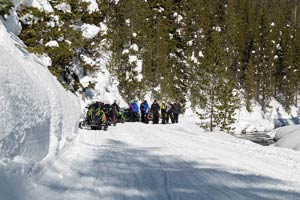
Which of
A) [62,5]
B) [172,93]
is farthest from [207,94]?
[172,93]

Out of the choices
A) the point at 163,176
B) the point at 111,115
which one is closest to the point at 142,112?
the point at 111,115

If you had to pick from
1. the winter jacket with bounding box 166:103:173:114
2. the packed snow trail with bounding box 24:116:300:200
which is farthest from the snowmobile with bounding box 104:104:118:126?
the packed snow trail with bounding box 24:116:300:200

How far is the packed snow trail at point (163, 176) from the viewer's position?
19.1ft

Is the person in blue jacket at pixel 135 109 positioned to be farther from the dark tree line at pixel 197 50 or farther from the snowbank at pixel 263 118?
the snowbank at pixel 263 118

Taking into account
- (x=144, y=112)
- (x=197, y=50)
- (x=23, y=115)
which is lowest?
(x=23, y=115)

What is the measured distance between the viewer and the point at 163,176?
716 centimetres

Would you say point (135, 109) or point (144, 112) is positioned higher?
point (135, 109)

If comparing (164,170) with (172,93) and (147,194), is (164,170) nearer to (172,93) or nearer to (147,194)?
(147,194)

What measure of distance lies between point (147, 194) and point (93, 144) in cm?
605

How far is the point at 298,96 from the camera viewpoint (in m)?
72.2

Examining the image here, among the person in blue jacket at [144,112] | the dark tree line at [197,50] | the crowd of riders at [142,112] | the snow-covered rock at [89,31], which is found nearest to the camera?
the crowd of riders at [142,112]

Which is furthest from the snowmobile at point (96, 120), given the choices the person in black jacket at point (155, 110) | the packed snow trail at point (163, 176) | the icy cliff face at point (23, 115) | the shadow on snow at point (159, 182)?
the icy cliff face at point (23, 115)

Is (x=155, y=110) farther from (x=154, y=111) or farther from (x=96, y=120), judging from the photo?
(x=96, y=120)

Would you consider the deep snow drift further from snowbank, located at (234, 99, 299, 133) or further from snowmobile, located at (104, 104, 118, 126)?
snowbank, located at (234, 99, 299, 133)
